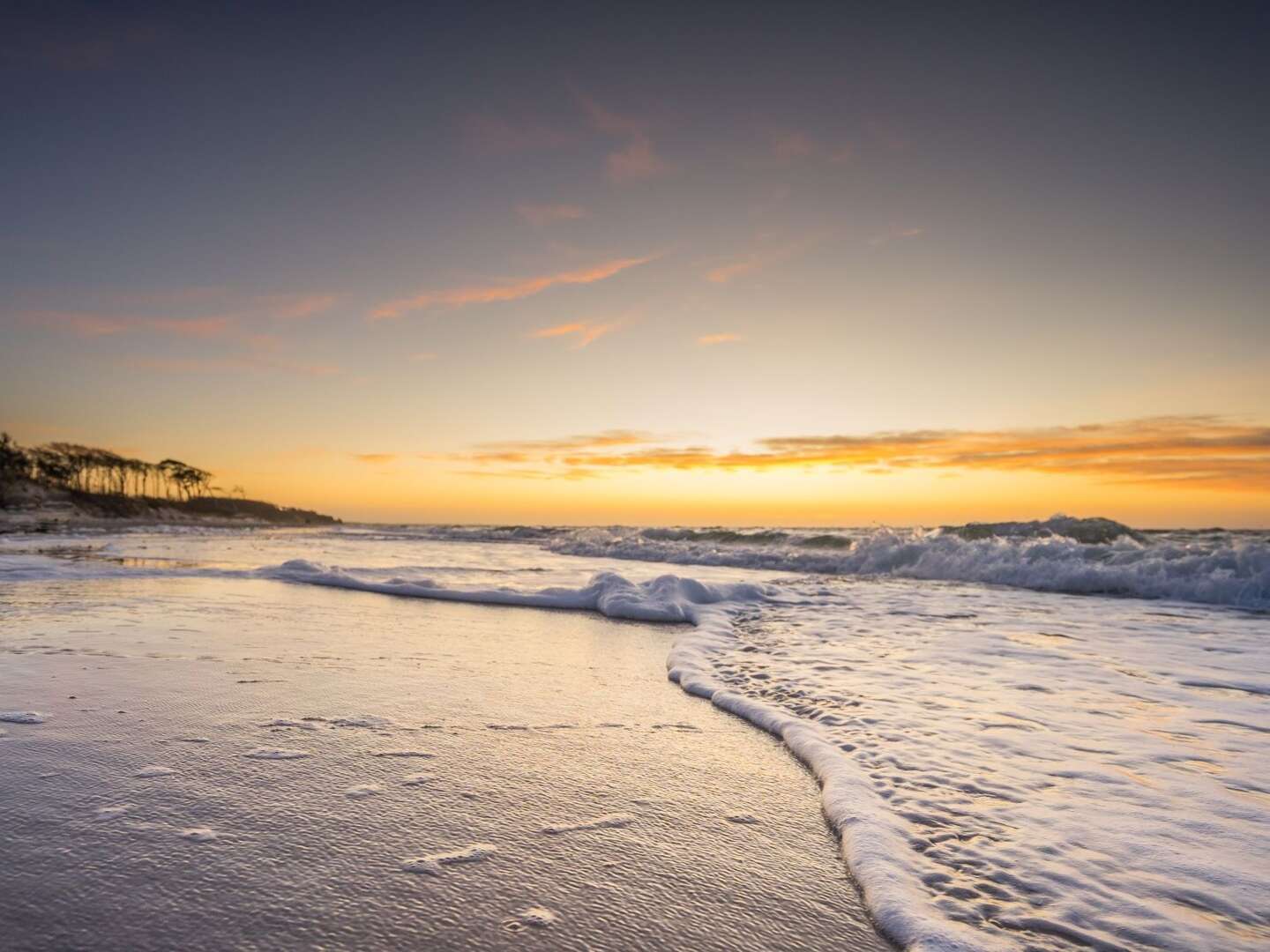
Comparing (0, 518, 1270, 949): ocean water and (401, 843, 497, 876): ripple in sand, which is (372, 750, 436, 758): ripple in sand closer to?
(0, 518, 1270, 949): ocean water

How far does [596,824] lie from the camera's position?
8.51 ft

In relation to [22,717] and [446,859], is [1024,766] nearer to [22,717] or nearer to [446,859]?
[446,859]

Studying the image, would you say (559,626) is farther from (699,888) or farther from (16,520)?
(16,520)

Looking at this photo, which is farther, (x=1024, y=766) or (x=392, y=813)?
(x=1024, y=766)

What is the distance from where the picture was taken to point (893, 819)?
2787mm

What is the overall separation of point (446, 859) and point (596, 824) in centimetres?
58

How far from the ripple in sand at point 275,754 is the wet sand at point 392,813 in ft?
0.05

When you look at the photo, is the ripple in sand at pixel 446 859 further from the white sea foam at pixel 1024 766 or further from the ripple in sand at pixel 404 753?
the ripple in sand at pixel 404 753

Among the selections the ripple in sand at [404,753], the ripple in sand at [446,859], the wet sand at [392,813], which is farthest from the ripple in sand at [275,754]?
the ripple in sand at [446,859]

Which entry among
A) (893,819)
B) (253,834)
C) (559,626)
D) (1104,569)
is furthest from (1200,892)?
(1104,569)

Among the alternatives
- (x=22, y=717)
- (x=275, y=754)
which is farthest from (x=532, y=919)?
(x=22, y=717)

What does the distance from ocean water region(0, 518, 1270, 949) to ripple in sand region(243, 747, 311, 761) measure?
0.03 m

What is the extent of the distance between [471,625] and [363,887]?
5.33 metres

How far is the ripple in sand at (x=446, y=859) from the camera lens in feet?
7.20
